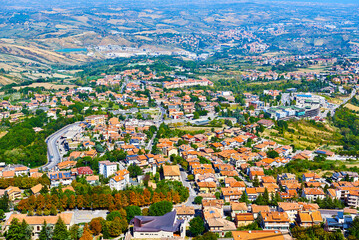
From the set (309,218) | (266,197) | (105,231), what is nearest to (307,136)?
(266,197)

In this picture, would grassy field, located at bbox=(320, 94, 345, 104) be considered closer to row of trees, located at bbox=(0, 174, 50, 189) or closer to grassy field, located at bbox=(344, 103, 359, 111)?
grassy field, located at bbox=(344, 103, 359, 111)

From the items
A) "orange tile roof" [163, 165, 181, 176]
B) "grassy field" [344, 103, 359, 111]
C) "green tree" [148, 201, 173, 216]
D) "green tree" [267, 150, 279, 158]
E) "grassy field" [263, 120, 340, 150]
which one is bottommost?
"grassy field" [344, 103, 359, 111]

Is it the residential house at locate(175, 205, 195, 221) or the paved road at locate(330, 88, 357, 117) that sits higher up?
the residential house at locate(175, 205, 195, 221)

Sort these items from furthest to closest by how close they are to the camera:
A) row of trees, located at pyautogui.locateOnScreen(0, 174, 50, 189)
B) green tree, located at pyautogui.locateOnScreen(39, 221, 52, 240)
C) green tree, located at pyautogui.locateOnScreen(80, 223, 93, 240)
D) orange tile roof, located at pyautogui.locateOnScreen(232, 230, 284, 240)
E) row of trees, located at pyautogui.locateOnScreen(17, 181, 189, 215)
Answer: row of trees, located at pyautogui.locateOnScreen(0, 174, 50, 189)
row of trees, located at pyautogui.locateOnScreen(17, 181, 189, 215)
green tree, located at pyautogui.locateOnScreen(39, 221, 52, 240)
green tree, located at pyautogui.locateOnScreen(80, 223, 93, 240)
orange tile roof, located at pyautogui.locateOnScreen(232, 230, 284, 240)

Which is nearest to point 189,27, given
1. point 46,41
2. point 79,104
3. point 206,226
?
point 46,41

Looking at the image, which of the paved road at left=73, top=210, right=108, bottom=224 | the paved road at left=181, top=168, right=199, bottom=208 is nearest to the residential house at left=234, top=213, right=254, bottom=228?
the paved road at left=181, top=168, right=199, bottom=208

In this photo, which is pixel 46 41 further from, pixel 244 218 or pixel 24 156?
pixel 244 218
